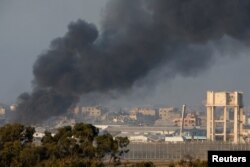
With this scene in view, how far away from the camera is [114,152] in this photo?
2388 inches

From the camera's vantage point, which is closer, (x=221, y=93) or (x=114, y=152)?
(x=114, y=152)

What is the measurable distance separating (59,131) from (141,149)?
43016 millimetres

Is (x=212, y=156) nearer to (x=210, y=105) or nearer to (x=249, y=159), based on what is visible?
(x=249, y=159)

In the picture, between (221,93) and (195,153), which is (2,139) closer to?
(195,153)

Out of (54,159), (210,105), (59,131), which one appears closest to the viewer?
(54,159)

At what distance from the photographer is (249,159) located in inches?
1013

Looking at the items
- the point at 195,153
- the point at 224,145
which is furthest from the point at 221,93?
the point at 195,153

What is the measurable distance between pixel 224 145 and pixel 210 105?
50.6 meters

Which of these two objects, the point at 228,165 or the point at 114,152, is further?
the point at 114,152

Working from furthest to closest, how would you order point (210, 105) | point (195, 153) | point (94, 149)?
1. point (210, 105)
2. point (195, 153)
3. point (94, 149)

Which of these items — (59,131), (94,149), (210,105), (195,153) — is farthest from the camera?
(210,105)

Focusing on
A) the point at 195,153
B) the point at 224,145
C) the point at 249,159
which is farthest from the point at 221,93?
the point at 249,159

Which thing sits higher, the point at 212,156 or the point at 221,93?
the point at 221,93

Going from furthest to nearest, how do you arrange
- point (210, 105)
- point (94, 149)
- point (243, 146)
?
point (210, 105) < point (243, 146) < point (94, 149)
